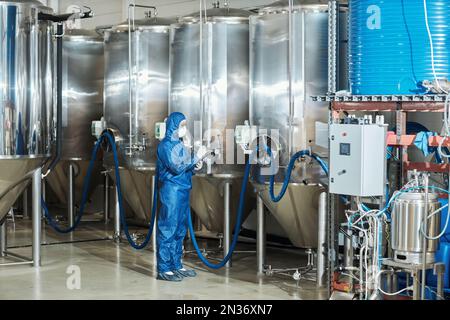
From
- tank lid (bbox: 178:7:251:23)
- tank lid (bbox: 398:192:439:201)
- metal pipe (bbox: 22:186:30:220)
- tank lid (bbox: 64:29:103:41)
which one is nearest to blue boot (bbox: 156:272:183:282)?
tank lid (bbox: 398:192:439:201)

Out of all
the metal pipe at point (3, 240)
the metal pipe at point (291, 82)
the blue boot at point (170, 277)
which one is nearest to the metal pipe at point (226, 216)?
the blue boot at point (170, 277)

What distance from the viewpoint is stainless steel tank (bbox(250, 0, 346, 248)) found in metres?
6.73

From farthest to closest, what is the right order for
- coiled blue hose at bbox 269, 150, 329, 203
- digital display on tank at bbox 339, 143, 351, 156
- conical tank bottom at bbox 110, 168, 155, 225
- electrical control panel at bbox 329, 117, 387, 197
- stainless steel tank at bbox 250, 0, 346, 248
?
conical tank bottom at bbox 110, 168, 155, 225 → stainless steel tank at bbox 250, 0, 346, 248 → coiled blue hose at bbox 269, 150, 329, 203 → digital display on tank at bbox 339, 143, 351, 156 → electrical control panel at bbox 329, 117, 387, 197

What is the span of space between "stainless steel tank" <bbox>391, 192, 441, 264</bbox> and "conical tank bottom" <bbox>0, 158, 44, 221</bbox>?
3.46m

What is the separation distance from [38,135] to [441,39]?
3.73 metres

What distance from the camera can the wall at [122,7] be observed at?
9.45 m

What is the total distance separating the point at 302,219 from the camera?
688cm

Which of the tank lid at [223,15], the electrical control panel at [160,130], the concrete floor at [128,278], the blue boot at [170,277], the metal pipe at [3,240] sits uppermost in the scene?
the tank lid at [223,15]

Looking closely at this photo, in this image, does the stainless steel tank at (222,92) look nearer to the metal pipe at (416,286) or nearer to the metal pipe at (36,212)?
the metal pipe at (36,212)

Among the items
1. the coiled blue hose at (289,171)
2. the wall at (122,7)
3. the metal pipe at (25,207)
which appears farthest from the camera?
the metal pipe at (25,207)

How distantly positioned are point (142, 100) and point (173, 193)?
1.99 meters

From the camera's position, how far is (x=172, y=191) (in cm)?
695

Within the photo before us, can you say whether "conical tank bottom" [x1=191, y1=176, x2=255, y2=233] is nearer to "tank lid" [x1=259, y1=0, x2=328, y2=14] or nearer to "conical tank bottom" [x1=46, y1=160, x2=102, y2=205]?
"tank lid" [x1=259, y1=0, x2=328, y2=14]

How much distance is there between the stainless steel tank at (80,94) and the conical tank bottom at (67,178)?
0.01 m
